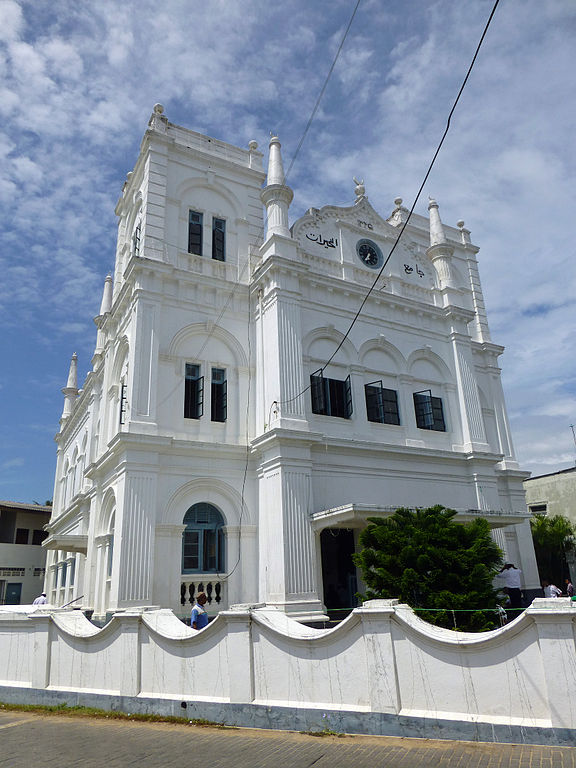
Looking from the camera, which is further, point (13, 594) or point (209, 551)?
point (13, 594)

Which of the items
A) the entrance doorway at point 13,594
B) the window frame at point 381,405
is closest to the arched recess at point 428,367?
the window frame at point 381,405

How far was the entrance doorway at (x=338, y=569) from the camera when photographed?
16859mm

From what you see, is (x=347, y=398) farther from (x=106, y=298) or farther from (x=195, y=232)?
(x=106, y=298)

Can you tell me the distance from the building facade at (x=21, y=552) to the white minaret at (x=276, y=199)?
28.6m

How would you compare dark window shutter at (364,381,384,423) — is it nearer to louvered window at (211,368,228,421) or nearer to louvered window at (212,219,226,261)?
louvered window at (211,368,228,421)

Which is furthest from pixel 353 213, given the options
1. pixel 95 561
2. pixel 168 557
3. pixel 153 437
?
pixel 95 561

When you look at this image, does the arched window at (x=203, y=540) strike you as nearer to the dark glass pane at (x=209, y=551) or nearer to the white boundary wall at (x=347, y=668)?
the dark glass pane at (x=209, y=551)

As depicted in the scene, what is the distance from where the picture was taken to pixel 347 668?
721 cm

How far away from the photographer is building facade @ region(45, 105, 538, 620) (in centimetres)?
1523

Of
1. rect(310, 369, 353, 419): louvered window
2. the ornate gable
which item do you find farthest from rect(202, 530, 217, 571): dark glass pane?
the ornate gable

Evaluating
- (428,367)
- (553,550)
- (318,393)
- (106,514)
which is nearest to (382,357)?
(428,367)

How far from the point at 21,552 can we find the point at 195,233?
1081 inches

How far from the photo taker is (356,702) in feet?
23.2

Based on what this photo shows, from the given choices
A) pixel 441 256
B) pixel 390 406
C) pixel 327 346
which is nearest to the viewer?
pixel 327 346
